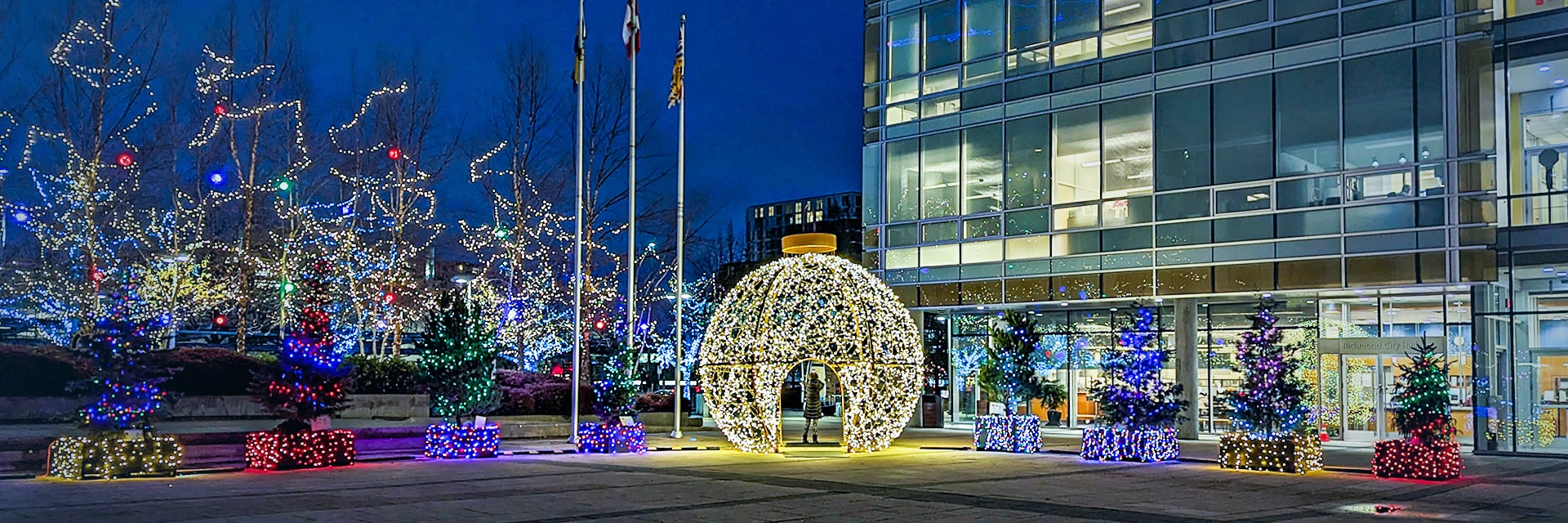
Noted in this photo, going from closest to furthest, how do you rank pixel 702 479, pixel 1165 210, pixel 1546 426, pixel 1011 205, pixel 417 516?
pixel 417 516, pixel 702 479, pixel 1546 426, pixel 1165 210, pixel 1011 205

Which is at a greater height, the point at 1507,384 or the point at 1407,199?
the point at 1407,199

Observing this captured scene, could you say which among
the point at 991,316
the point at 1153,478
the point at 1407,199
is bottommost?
the point at 1153,478

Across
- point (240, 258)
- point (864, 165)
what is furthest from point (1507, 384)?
point (240, 258)

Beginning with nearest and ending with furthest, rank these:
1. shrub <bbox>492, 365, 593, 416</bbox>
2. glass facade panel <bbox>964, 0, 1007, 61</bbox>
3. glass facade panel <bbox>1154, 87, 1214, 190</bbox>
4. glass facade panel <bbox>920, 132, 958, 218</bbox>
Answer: glass facade panel <bbox>1154, 87, 1214, 190</bbox>, shrub <bbox>492, 365, 593, 416</bbox>, glass facade panel <bbox>964, 0, 1007, 61</bbox>, glass facade panel <bbox>920, 132, 958, 218</bbox>

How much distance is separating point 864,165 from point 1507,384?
1728 centimetres

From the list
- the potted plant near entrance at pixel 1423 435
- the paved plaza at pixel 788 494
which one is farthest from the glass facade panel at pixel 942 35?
the potted plant near entrance at pixel 1423 435

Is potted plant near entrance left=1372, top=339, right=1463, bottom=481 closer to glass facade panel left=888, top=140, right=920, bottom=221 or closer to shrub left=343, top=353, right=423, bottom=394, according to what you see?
glass facade panel left=888, top=140, right=920, bottom=221

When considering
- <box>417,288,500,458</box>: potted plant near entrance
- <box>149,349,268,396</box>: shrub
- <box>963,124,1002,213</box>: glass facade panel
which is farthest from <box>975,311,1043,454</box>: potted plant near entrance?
<box>149,349,268,396</box>: shrub

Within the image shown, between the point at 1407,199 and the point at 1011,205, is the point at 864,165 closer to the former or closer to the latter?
the point at 1011,205

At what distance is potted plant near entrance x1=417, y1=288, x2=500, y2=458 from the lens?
22484 millimetres

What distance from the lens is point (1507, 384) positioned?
2505cm

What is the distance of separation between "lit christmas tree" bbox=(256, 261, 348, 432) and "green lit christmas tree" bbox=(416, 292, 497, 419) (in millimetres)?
2440

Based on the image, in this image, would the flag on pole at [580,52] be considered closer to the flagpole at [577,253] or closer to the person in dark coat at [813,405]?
the flagpole at [577,253]

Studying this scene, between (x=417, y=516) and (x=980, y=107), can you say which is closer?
(x=417, y=516)
